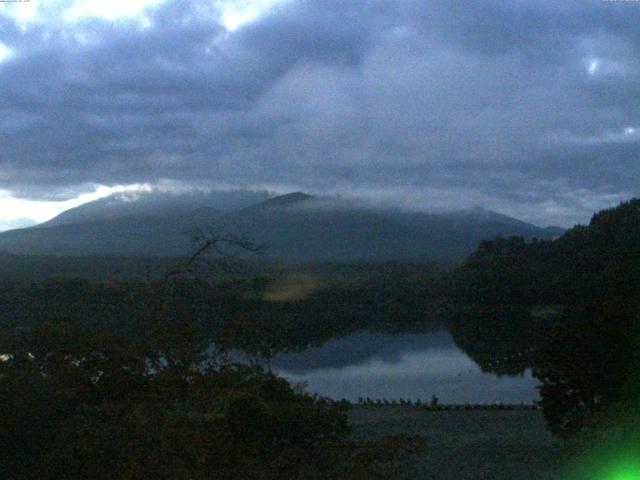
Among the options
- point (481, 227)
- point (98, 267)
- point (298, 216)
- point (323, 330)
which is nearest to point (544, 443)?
point (323, 330)

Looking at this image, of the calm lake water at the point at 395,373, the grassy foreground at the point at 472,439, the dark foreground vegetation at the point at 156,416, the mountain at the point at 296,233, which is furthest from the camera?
the mountain at the point at 296,233

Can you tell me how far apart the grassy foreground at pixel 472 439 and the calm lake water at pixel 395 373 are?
4.25 metres

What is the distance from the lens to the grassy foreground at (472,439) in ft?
32.3

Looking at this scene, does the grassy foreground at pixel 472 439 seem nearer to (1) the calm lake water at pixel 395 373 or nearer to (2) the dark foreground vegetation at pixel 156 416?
(2) the dark foreground vegetation at pixel 156 416

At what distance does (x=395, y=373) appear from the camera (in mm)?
24266

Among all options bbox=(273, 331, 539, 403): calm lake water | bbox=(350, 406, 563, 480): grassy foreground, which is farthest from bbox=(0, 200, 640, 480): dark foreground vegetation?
bbox=(273, 331, 539, 403): calm lake water

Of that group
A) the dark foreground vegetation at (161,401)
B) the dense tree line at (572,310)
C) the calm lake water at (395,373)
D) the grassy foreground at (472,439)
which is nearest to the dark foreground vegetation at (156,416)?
the dark foreground vegetation at (161,401)

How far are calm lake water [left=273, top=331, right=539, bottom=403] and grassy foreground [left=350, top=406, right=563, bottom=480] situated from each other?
425 cm

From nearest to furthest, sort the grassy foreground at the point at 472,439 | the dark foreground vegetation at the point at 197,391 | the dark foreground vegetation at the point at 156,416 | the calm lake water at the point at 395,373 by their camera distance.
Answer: the dark foreground vegetation at the point at 156,416 < the dark foreground vegetation at the point at 197,391 < the grassy foreground at the point at 472,439 < the calm lake water at the point at 395,373

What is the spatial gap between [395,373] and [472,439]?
1229 cm

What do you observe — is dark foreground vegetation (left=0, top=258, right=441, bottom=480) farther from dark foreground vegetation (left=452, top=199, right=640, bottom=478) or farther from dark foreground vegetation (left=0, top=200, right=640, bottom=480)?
dark foreground vegetation (left=452, top=199, right=640, bottom=478)

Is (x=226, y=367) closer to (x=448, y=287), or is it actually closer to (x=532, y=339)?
(x=532, y=339)

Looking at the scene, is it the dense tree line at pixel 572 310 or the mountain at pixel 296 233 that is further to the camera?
the mountain at pixel 296 233

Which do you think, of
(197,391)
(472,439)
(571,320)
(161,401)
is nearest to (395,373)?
(197,391)
